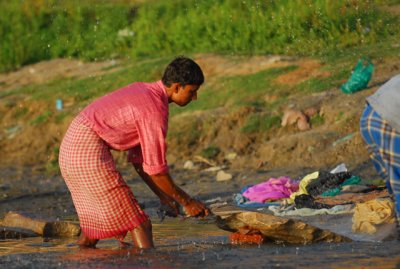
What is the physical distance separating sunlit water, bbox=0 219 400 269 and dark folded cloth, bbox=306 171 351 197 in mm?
2643

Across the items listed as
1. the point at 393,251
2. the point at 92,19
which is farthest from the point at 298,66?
the point at 393,251

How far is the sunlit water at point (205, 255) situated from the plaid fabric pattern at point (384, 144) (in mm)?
564

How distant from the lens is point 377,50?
1625 centimetres

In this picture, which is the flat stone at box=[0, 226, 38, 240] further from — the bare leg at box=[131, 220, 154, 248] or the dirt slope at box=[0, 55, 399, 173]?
the dirt slope at box=[0, 55, 399, 173]

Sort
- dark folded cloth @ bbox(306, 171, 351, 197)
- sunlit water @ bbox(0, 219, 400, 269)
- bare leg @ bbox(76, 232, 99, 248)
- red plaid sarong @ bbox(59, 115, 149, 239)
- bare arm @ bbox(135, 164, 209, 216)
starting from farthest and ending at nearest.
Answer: dark folded cloth @ bbox(306, 171, 351, 197)
bare leg @ bbox(76, 232, 99, 248)
red plaid sarong @ bbox(59, 115, 149, 239)
bare arm @ bbox(135, 164, 209, 216)
sunlit water @ bbox(0, 219, 400, 269)

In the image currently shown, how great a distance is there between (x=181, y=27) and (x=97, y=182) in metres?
13.7

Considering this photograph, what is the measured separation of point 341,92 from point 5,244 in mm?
7340

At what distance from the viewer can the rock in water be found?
7.90m

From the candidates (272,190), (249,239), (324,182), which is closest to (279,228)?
(249,239)

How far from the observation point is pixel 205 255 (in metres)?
7.42

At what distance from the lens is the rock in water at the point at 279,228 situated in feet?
25.9

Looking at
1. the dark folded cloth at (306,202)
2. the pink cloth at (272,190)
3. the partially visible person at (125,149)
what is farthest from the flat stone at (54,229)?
the pink cloth at (272,190)

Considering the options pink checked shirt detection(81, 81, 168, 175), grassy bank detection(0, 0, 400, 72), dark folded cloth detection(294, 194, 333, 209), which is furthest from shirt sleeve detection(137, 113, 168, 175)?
grassy bank detection(0, 0, 400, 72)

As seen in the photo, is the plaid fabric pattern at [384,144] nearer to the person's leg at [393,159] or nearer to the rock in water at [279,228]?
the person's leg at [393,159]
